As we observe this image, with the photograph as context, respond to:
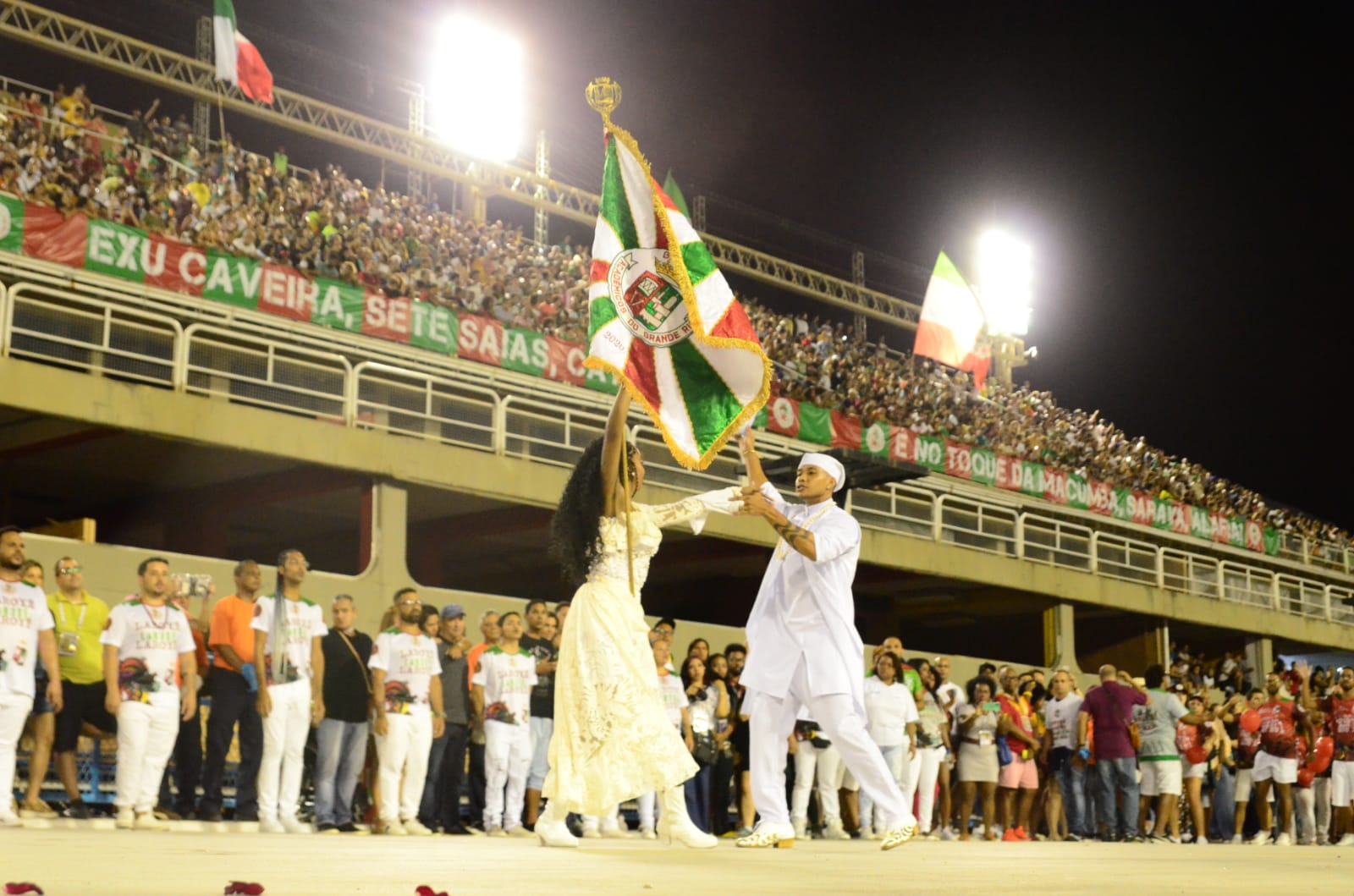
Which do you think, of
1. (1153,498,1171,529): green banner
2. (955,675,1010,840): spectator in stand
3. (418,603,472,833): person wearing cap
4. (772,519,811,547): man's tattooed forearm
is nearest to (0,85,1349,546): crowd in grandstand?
(1153,498,1171,529): green banner

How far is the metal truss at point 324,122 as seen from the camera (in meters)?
24.3

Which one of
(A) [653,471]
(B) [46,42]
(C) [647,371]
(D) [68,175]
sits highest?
(B) [46,42]

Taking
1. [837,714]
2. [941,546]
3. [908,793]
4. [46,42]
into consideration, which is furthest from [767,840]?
[46,42]

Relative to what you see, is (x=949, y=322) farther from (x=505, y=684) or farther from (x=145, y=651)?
(x=145, y=651)

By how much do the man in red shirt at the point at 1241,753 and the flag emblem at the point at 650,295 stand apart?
34.4 feet

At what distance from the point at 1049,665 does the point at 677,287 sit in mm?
18365

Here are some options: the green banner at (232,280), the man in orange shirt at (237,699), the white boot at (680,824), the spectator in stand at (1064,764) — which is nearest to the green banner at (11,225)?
the green banner at (232,280)

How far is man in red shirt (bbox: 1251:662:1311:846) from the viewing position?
15.1 m

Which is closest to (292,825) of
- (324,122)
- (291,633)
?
(291,633)

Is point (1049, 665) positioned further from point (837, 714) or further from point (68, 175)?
point (837, 714)

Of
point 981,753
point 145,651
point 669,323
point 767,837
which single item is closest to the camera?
point 767,837

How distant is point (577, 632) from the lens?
6.82 meters

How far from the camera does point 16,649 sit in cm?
889

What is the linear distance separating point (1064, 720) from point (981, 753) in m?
1.37
